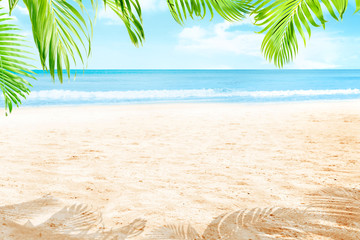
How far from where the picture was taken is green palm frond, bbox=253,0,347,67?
70.4 inches

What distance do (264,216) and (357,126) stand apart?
170 inches

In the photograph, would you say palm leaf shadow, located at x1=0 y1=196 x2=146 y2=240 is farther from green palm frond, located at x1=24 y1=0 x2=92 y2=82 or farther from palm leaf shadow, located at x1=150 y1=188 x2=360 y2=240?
green palm frond, located at x1=24 y1=0 x2=92 y2=82

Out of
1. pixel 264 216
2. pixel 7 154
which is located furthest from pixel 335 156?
pixel 7 154

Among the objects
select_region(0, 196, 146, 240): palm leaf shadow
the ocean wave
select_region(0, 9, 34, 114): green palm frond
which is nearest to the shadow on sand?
select_region(0, 196, 146, 240): palm leaf shadow

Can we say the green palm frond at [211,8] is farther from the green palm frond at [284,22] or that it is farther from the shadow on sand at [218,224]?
the shadow on sand at [218,224]

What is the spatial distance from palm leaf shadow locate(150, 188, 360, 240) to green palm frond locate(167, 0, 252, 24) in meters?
1.29

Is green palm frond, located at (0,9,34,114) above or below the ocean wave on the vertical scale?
above

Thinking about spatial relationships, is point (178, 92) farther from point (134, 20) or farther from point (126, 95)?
point (134, 20)

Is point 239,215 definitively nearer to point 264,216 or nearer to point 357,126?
point 264,216

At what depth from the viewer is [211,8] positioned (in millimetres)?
1687

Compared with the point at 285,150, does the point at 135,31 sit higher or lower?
higher

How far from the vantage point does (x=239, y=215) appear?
2289 mm

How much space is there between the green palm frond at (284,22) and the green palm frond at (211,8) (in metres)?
0.12

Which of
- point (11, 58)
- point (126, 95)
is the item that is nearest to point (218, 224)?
point (11, 58)
